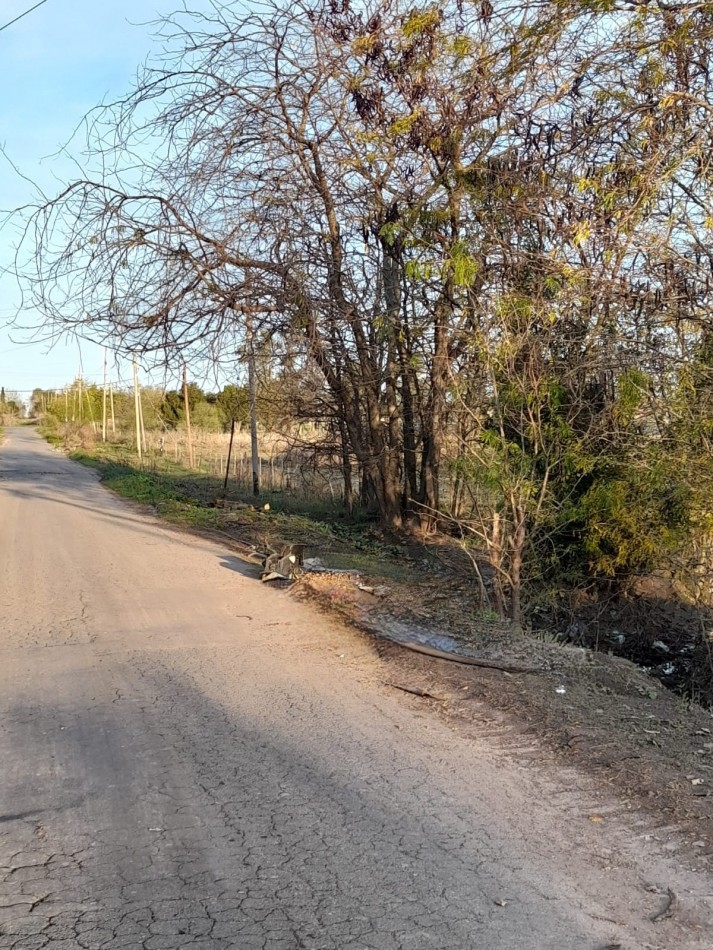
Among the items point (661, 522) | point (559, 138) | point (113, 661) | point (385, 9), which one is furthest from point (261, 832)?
point (385, 9)

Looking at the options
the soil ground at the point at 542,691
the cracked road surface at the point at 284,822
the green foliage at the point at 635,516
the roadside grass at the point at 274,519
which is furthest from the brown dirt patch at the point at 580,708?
the roadside grass at the point at 274,519

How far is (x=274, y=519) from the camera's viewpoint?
48.9ft

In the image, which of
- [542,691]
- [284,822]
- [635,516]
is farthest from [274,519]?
[284,822]

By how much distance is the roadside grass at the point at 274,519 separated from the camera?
11898 mm

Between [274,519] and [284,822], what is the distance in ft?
36.0

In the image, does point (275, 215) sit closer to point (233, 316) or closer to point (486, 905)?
point (233, 316)

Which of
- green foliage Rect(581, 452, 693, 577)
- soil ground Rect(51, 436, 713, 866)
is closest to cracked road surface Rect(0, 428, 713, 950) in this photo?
soil ground Rect(51, 436, 713, 866)

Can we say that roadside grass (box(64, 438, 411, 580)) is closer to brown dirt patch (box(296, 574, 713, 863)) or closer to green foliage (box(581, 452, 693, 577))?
green foliage (box(581, 452, 693, 577))

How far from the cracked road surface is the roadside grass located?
435 centimetres

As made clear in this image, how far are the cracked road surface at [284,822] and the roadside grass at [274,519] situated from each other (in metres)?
4.35

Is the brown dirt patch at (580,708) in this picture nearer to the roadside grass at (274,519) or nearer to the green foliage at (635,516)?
the green foliage at (635,516)

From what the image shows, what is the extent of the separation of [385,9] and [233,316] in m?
4.51

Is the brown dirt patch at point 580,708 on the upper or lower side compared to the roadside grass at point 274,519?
lower

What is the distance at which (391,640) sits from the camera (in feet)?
24.4
